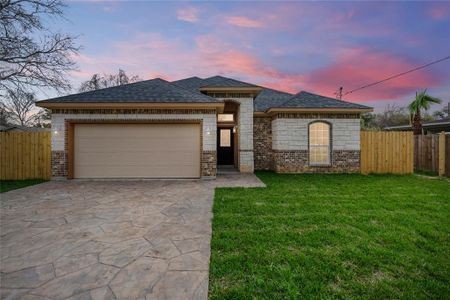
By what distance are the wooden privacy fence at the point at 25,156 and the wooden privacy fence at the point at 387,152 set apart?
1502 centimetres

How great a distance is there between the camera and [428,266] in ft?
9.02

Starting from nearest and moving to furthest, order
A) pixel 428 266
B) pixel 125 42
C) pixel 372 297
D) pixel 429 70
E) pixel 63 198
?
pixel 372 297
pixel 428 266
pixel 63 198
pixel 125 42
pixel 429 70

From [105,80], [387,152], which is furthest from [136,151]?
[105,80]

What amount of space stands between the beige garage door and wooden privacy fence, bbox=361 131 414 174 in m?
8.56

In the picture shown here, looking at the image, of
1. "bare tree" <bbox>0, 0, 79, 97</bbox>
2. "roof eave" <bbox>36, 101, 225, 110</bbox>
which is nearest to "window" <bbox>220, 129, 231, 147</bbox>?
"roof eave" <bbox>36, 101, 225, 110</bbox>

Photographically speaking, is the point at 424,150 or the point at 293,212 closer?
Result: the point at 293,212

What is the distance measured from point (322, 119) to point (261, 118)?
3204mm

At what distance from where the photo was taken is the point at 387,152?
36.3 ft

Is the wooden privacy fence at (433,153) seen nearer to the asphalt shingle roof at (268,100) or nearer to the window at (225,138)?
the asphalt shingle roof at (268,100)

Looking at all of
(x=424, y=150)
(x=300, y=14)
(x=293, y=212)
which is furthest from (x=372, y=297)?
(x=424, y=150)

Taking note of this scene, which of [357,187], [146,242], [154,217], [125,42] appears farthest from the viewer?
[125,42]

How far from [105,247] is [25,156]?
9.53 metres

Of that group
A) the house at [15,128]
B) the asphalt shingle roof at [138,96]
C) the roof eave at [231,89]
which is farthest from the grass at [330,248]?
the house at [15,128]

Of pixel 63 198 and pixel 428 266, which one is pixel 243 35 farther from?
pixel 428 266
